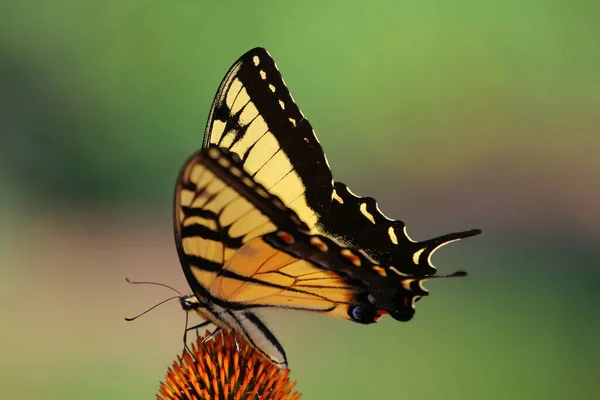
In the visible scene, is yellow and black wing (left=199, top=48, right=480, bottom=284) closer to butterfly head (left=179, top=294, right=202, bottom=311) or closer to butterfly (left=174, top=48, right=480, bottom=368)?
butterfly (left=174, top=48, right=480, bottom=368)

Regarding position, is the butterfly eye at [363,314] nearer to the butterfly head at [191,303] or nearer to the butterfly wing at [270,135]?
the butterfly wing at [270,135]

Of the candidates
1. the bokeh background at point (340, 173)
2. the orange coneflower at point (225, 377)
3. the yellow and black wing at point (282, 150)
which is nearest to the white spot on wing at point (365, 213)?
the yellow and black wing at point (282, 150)

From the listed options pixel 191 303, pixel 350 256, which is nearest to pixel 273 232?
pixel 350 256

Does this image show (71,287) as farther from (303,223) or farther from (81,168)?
(303,223)

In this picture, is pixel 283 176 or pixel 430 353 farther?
pixel 430 353

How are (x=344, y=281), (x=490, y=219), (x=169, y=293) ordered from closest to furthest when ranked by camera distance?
(x=344, y=281) → (x=169, y=293) → (x=490, y=219)

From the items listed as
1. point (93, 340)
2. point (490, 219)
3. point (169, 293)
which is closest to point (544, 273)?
point (490, 219)
